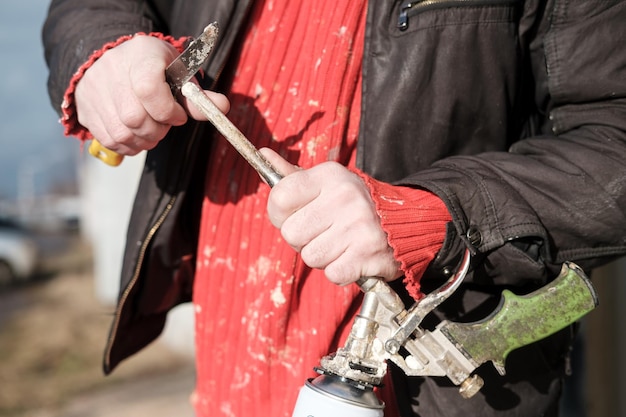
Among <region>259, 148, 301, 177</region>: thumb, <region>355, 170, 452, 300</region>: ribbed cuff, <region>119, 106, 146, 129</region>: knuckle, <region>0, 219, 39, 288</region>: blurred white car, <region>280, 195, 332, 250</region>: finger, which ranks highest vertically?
<region>119, 106, 146, 129</region>: knuckle

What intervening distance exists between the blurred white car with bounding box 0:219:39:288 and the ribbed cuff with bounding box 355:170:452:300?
874cm

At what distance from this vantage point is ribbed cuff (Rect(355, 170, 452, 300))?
3.23 ft

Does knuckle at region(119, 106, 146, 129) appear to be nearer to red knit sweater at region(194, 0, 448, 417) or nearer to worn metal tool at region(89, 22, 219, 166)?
worn metal tool at region(89, 22, 219, 166)

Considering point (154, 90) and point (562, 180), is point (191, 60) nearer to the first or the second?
point (154, 90)

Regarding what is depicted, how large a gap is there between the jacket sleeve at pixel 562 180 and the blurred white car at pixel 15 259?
8.76 meters

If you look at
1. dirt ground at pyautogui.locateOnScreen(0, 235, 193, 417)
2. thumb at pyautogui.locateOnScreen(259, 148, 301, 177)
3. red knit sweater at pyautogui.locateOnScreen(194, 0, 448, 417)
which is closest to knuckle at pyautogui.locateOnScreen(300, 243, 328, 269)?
thumb at pyautogui.locateOnScreen(259, 148, 301, 177)

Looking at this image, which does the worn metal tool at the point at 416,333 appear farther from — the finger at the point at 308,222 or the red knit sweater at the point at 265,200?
the red knit sweater at the point at 265,200

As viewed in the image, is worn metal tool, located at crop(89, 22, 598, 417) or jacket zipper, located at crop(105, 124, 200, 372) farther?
jacket zipper, located at crop(105, 124, 200, 372)

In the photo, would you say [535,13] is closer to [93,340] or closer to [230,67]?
[230,67]

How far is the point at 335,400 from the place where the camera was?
0.93 m

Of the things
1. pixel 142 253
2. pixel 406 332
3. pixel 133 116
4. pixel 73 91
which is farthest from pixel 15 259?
pixel 406 332

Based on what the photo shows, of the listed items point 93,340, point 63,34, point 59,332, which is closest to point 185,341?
point 93,340

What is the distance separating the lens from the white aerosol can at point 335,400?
3.03 feet

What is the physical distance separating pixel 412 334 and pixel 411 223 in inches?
6.2
